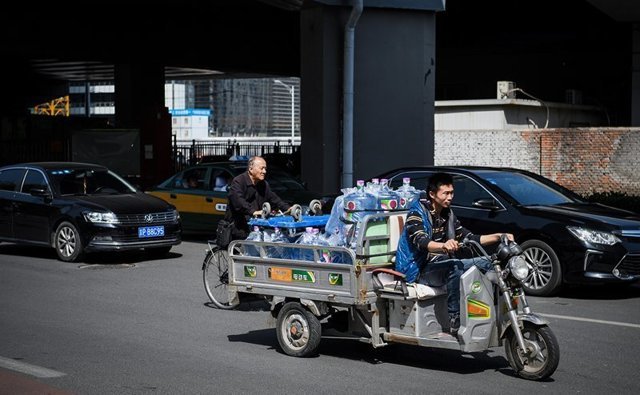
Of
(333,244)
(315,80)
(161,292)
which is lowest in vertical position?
(161,292)

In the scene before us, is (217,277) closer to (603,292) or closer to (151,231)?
(151,231)

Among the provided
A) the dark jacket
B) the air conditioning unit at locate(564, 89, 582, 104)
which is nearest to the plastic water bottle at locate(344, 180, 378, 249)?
the dark jacket

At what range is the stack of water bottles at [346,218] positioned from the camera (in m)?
8.01

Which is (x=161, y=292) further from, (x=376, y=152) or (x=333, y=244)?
(x=376, y=152)

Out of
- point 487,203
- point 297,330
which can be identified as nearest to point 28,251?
point 487,203

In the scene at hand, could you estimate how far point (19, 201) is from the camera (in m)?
15.8

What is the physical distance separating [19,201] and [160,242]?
2633 mm

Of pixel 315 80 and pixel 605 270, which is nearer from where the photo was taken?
pixel 605 270

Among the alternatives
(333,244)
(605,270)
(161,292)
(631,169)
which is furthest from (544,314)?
(631,169)

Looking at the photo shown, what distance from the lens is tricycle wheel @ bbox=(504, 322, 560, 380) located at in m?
7.14

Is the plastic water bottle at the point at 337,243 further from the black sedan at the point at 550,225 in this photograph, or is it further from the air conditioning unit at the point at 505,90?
the air conditioning unit at the point at 505,90

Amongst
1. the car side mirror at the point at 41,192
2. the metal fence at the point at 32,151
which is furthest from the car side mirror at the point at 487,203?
the metal fence at the point at 32,151

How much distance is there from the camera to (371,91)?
21016mm

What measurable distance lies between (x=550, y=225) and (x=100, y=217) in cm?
696
